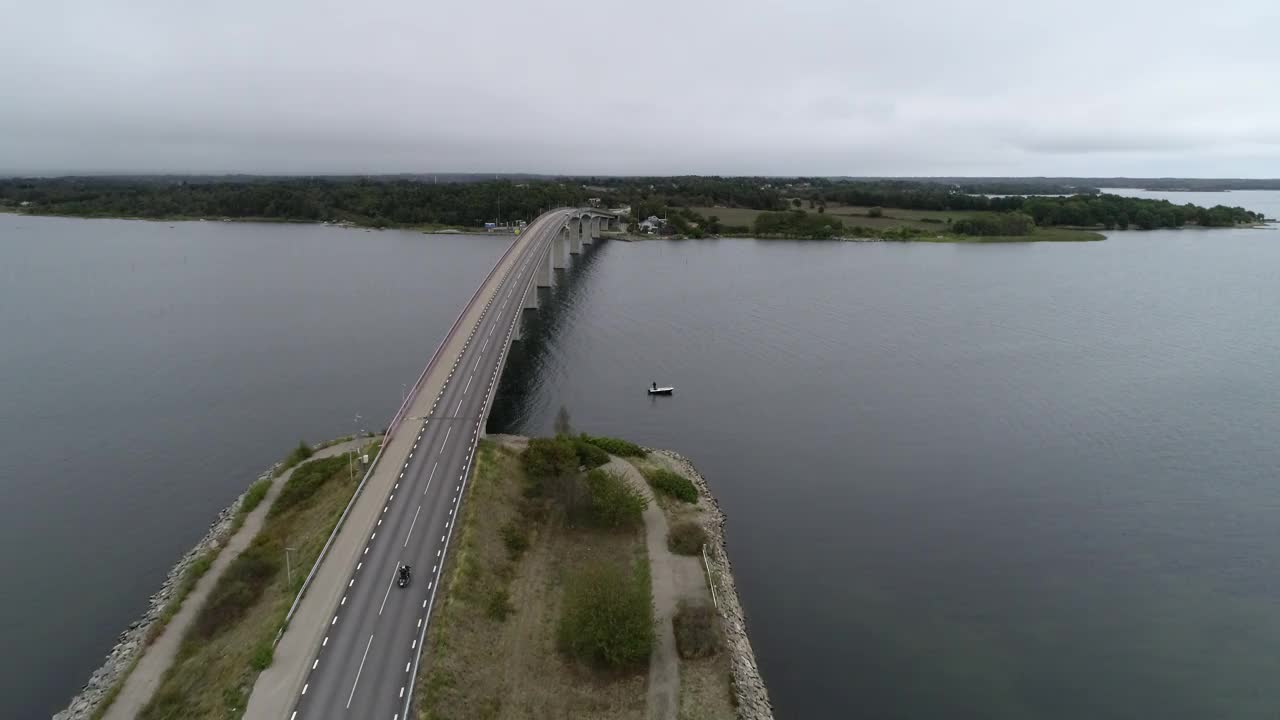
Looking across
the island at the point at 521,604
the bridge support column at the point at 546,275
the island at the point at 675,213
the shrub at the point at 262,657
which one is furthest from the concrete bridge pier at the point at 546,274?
the shrub at the point at 262,657

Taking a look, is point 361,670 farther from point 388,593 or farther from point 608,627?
point 608,627

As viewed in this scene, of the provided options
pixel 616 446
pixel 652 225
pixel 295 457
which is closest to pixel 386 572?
pixel 295 457

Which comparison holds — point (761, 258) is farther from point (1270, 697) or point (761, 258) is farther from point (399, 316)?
point (1270, 697)

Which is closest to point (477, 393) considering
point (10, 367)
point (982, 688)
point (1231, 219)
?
point (982, 688)

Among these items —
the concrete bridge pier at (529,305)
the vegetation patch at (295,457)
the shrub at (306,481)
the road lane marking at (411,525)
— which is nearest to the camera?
the road lane marking at (411,525)

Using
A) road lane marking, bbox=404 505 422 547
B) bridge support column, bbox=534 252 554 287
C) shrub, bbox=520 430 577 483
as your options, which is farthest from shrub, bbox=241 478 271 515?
bridge support column, bbox=534 252 554 287

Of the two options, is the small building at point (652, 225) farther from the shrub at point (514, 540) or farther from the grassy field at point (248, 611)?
the shrub at point (514, 540)
